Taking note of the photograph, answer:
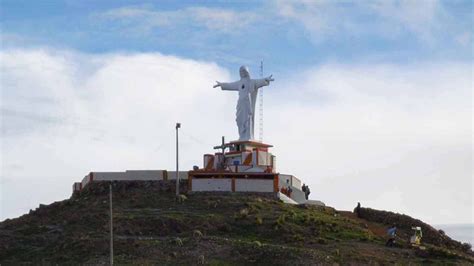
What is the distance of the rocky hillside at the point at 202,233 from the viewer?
43.2m

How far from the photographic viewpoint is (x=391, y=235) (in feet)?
165

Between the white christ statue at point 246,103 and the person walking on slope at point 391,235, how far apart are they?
551 inches

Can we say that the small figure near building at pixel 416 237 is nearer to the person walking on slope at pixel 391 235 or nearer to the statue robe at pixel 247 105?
the person walking on slope at pixel 391 235

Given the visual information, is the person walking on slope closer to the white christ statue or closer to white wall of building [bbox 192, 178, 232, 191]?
white wall of building [bbox 192, 178, 232, 191]

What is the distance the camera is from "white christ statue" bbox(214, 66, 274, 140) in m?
64.4

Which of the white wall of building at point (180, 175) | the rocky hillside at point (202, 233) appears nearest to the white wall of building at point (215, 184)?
the rocky hillside at point (202, 233)

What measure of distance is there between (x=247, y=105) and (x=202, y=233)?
18.4m

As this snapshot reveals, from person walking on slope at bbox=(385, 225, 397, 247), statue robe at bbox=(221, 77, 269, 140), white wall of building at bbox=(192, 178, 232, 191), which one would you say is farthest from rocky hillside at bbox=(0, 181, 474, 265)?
statue robe at bbox=(221, 77, 269, 140)

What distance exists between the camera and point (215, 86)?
6650cm

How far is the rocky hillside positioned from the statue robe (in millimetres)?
8716

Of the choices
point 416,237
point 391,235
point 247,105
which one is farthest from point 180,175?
point 416,237

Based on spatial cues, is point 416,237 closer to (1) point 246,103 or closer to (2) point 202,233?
(2) point 202,233

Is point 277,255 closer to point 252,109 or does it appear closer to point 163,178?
point 163,178

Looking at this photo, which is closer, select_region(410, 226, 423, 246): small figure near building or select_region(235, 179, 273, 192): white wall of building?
select_region(410, 226, 423, 246): small figure near building
